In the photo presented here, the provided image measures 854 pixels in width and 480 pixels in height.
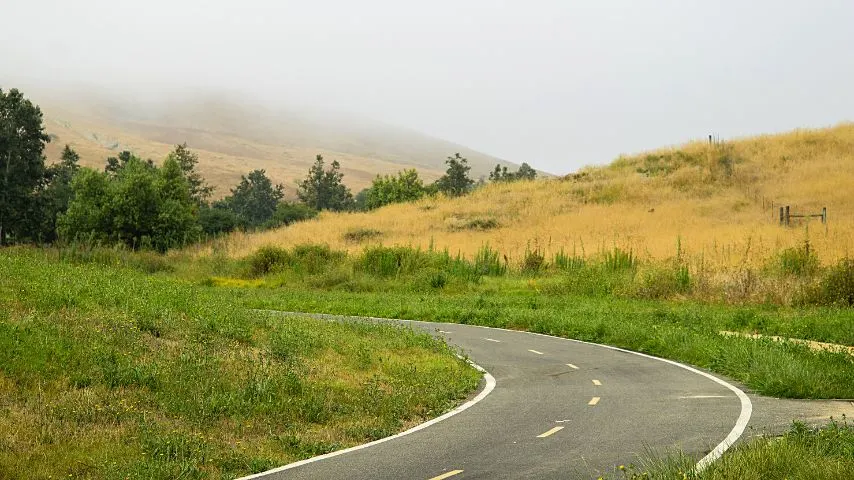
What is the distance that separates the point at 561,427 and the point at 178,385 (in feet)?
16.2

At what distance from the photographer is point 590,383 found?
43.5 ft

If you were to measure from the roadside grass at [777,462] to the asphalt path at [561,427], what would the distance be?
0.55m

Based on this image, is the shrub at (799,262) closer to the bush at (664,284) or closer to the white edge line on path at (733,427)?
the bush at (664,284)

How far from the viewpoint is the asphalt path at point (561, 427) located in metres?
7.90

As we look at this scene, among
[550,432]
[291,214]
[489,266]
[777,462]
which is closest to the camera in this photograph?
[777,462]

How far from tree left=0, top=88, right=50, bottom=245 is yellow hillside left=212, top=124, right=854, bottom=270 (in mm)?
24946

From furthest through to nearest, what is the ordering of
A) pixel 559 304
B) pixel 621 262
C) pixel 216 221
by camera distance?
pixel 216 221, pixel 621 262, pixel 559 304

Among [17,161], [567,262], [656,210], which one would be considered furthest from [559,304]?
[17,161]

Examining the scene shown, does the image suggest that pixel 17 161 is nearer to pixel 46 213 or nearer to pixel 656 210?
pixel 46 213

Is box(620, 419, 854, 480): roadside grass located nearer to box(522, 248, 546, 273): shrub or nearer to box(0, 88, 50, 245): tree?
box(522, 248, 546, 273): shrub

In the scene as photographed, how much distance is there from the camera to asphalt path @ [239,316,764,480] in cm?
790

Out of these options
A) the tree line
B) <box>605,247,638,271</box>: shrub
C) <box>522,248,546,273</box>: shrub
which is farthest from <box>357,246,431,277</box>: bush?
the tree line

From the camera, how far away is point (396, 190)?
92.5 m

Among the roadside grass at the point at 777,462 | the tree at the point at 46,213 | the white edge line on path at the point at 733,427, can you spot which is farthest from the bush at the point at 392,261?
the tree at the point at 46,213
